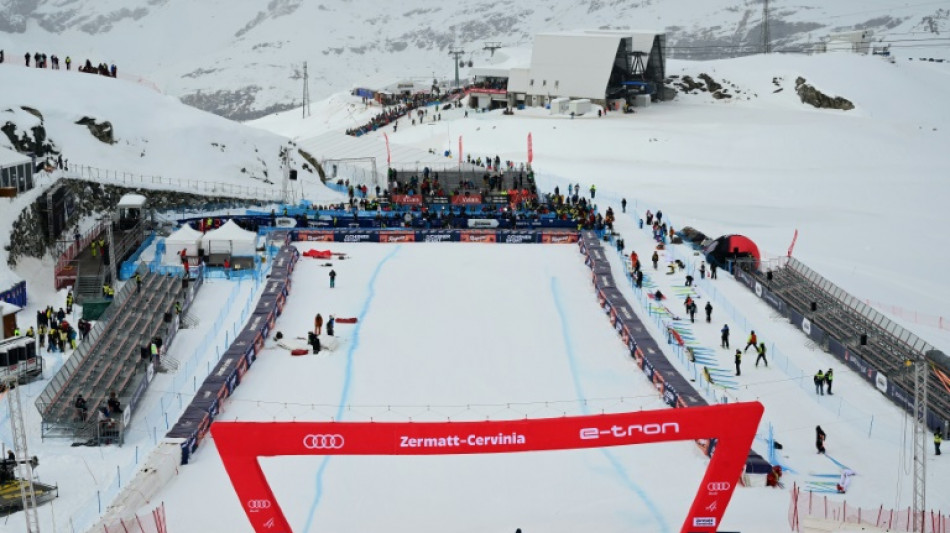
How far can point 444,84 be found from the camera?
117 metres

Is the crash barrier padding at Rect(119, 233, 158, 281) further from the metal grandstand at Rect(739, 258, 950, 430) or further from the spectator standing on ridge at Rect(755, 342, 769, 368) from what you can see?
the spectator standing on ridge at Rect(755, 342, 769, 368)

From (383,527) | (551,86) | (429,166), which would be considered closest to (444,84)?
(551,86)

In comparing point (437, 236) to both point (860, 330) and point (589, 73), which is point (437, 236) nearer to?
point (860, 330)

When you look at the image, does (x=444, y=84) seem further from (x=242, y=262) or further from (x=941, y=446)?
(x=941, y=446)

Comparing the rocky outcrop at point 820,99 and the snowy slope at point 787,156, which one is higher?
the rocky outcrop at point 820,99

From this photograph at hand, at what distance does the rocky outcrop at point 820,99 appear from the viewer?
90812 millimetres

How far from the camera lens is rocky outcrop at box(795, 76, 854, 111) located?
90.8 metres

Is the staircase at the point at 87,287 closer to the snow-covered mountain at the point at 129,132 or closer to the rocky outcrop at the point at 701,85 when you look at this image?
the snow-covered mountain at the point at 129,132

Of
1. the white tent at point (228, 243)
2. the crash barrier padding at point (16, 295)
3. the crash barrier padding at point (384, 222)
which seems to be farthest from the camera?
the crash barrier padding at point (384, 222)

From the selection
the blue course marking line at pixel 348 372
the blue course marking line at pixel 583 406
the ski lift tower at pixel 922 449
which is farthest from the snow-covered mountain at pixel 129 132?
the ski lift tower at pixel 922 449

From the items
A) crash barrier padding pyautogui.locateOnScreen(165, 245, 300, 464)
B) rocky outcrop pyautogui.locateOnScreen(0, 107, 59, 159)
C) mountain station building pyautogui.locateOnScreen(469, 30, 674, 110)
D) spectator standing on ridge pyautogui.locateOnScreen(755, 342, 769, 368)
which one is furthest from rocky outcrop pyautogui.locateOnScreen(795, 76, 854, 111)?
spectator standing on ridge pyautogui.locateOnScreen(755, 342, 769, 368)

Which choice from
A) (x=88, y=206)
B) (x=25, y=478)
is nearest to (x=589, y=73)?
(x=88, y=206)

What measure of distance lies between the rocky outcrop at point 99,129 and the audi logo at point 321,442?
130 ft

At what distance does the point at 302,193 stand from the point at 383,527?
3781cm
